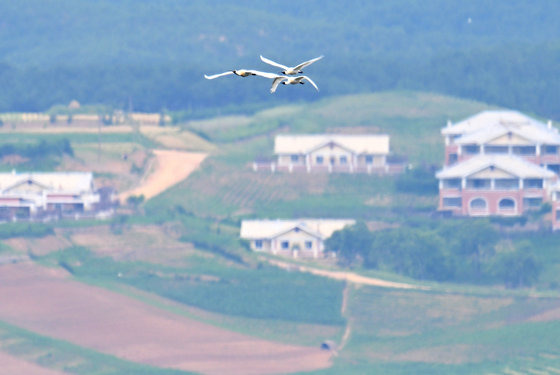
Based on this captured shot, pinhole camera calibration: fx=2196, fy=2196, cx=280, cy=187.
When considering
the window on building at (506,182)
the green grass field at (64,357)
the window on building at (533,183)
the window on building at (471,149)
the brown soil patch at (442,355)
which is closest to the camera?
the green grass field at (64,357)

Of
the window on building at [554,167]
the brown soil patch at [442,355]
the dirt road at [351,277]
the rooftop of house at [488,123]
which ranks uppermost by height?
the rooftop of house at [488,123]

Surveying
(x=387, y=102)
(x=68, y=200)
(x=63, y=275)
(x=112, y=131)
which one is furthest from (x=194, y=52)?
(x=63, y=275)

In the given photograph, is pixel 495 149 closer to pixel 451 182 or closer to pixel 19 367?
pixel 451 182

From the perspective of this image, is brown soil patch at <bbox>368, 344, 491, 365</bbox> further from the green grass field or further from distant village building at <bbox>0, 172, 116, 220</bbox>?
distant village building at <bbox>0, 172, 116, 220</bbox>

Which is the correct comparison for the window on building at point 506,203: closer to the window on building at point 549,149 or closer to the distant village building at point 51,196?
the window on building at point 549,149

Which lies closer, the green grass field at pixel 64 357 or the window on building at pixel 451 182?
the green grass field at pixel 64 357

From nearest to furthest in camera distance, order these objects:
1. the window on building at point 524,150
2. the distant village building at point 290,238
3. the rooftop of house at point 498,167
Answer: the distant village building at point 290,238 < the rooftop of house at point 498,167 < the window on building at point 524,150

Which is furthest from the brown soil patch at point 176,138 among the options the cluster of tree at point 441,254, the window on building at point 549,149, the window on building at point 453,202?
the cluster of tree at point 441,254
